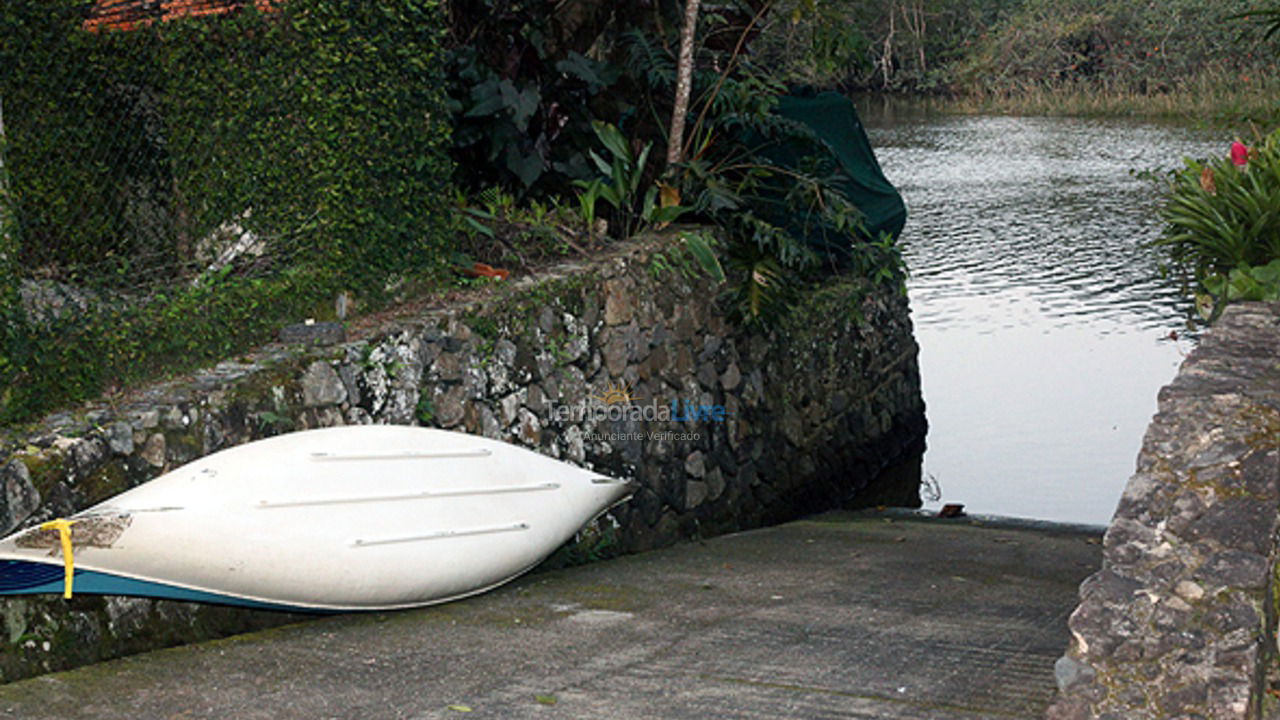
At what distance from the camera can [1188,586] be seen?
4129mm

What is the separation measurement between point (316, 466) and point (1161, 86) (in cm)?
3763

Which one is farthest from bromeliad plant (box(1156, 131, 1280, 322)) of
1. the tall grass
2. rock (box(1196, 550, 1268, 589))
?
the tall grass

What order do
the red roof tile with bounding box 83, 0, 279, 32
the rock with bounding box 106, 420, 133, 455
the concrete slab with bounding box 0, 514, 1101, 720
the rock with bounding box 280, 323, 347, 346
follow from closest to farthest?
the concrete slab with bounding box 0, 514, 1101, 720 → the rock with bounding box 106, 420, 133, 455 → the rock with bounding box 280, 323, 347, 346 → the red roof tile with bounding box 83, 0, 279, 32

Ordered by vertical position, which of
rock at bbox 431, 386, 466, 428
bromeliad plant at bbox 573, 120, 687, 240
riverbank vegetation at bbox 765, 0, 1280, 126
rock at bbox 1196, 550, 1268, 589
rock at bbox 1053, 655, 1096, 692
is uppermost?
riverbank vegetation at bbox 765, 0, 1280, 126

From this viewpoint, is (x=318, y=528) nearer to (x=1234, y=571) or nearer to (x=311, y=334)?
(x=311, y=334)

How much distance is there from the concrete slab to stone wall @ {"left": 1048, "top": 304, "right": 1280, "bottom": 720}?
2.50ft

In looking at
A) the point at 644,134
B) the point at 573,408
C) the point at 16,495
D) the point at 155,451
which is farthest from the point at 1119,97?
the point at 16,495

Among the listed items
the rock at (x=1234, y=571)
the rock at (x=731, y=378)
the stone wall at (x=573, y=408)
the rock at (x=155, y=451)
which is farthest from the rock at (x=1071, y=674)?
the rock at (x=731, y=378)

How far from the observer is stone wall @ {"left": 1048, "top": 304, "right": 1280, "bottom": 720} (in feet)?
12.6

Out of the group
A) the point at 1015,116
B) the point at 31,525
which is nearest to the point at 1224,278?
the point at 31,525

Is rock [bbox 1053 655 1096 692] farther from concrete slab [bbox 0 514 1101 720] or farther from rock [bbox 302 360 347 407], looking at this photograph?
rock [bbox 302 360 347 407]

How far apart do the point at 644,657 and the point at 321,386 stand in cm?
224

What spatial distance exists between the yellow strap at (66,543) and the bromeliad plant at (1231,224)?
18.7 feet

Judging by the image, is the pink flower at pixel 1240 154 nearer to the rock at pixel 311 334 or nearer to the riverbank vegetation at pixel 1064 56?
the rock at pixel 311 334
